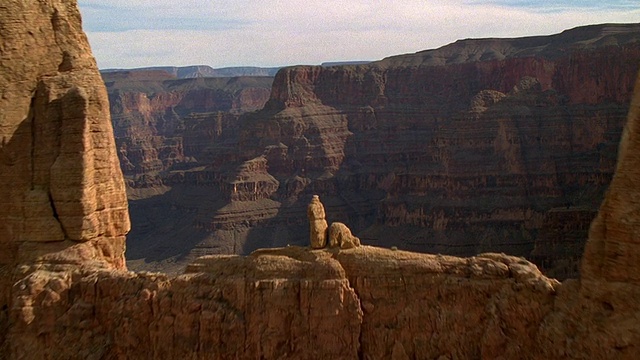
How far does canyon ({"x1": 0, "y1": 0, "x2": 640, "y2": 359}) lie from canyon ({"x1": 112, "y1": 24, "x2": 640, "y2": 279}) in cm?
3727

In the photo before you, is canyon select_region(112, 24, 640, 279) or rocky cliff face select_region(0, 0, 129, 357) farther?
canyon select_region(112, 24, 640, 279)

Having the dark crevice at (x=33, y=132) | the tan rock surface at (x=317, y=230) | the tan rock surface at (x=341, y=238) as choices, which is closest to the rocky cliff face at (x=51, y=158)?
the dark crevice at (x=33, y=132)

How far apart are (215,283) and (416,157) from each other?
291 ft

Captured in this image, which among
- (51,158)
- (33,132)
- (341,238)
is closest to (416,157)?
(33,132)

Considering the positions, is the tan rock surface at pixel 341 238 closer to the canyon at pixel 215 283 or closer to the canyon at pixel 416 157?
the canyon at pixel 215 283

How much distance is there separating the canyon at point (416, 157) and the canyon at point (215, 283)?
3727 cm

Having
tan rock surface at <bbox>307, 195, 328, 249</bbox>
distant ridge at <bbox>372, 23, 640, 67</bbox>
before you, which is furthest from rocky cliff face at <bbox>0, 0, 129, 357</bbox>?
distant ridge at <bbox>372, 23, 640, 67</bbox>

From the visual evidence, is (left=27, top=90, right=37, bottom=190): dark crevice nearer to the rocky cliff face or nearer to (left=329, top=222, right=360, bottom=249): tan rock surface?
the rocky cliff face

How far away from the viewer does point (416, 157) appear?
112250 mm

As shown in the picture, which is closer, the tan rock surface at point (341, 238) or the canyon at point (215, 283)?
the canyon at point (215, 283)

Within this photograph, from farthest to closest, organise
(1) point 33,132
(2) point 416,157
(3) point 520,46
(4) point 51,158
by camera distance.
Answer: (3) point 520,46 → (2) point 416,157 → (1) point 33,132 → (4) point 51,158

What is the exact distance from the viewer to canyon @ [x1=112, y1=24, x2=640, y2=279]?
84188 millimetres

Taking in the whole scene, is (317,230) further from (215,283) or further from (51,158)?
(51,158)

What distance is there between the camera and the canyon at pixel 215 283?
2166cm
